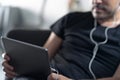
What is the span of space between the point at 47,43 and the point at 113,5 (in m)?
0.51

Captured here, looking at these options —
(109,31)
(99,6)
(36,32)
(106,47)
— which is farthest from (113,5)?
(36,32)

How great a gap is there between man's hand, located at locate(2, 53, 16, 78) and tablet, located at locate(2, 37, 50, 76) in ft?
0.06

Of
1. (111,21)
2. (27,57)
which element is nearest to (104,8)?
(111,21)

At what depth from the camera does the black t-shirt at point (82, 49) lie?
1314mm

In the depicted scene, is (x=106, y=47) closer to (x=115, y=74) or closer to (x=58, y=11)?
(x=115, y=74)

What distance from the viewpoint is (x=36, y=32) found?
1553mm

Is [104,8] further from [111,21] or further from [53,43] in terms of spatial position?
[53,43]

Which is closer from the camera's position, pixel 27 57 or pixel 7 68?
pixel 27 57

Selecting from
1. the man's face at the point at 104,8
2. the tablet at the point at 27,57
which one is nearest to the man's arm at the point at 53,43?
the man's face at the point at 104,8

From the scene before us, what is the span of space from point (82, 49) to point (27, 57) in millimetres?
472

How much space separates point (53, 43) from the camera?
1.59 metres

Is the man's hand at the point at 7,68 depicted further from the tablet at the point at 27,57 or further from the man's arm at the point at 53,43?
the man's arm at the point at 53,43

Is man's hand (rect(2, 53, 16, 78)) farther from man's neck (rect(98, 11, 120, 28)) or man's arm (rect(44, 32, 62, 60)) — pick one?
man's neck (rect(98, 11, 120, 28))

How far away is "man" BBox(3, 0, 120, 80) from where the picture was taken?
1.31 meters
